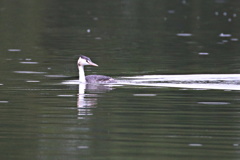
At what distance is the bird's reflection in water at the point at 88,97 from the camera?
14.0 m

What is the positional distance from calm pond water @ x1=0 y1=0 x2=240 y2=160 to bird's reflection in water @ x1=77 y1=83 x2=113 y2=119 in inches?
0.8

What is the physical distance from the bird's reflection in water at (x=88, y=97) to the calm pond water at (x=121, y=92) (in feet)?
0.06

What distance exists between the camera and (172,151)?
10.7 metres

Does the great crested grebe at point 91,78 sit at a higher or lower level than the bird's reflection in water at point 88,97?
higher

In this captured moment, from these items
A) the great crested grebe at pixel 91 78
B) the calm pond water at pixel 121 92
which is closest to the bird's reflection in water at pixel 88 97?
A: the calm pond water at pixel 121 92

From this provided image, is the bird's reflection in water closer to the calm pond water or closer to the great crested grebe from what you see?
the calm pond water

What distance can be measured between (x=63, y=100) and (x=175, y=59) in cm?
892

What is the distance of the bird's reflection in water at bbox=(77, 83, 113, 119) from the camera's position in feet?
46.0

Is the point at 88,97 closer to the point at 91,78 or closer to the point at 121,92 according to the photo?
the point at 121,92

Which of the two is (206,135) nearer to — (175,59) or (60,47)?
(175,59)

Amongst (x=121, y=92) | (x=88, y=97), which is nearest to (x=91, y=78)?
(x=121, y=92)

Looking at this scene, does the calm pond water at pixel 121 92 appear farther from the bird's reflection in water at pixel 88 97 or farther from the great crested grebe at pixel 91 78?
the great crested grebe at pixel 91 78

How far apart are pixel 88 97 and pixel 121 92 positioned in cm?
102

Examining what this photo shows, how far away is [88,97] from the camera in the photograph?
16.1 meters
